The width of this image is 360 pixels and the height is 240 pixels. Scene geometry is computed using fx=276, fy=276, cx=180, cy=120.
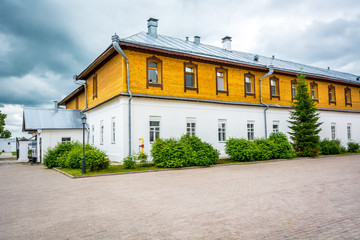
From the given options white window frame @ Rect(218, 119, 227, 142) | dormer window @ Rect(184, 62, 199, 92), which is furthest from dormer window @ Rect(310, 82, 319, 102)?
dormer window @ Rect(184, 62, 199, 92)

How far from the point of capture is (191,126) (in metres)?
19.6

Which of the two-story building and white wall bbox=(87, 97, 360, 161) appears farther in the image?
the two-story building

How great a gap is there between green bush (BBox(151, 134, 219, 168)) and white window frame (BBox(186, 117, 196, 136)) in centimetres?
373

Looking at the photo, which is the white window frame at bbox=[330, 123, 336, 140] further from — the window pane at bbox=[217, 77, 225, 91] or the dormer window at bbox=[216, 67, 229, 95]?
the window pane at bbox=[217, 77, 225, 91]

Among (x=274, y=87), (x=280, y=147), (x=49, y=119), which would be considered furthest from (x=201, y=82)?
(x=49, y=119)

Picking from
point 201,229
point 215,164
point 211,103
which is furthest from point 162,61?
point 201,229

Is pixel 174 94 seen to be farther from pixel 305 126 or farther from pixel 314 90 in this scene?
pixel 314 90

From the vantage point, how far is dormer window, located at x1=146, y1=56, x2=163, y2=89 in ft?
59.3

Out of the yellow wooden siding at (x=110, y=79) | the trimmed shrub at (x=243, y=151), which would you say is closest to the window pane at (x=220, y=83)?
the trimmed shrub at (x=243, y=151)

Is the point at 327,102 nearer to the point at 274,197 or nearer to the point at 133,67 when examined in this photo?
the point at 133,67

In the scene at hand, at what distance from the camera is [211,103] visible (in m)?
20.6

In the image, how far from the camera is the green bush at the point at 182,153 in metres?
14.6

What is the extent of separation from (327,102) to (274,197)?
82.2 feet

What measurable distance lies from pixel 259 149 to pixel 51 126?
1738 centimetres
